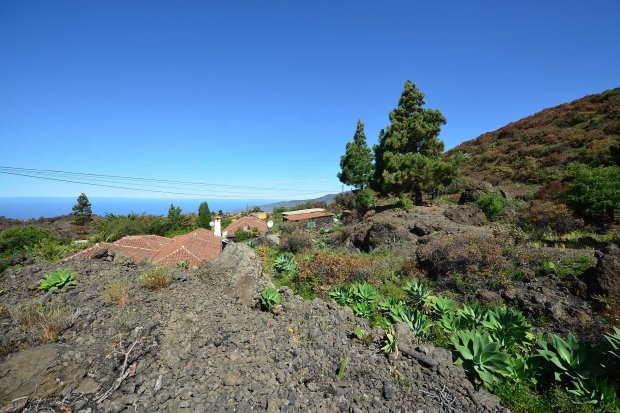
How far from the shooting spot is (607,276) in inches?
228

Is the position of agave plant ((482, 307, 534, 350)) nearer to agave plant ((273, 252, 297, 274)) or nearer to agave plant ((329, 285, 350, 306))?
agave plant ((329, 285, 350, 306))

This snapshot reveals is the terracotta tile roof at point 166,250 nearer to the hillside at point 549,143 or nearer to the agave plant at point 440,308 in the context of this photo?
the agave plant at point 440,308

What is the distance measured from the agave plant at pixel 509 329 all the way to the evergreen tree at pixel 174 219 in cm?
3104

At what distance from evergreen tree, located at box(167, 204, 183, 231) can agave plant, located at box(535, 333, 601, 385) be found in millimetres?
31848

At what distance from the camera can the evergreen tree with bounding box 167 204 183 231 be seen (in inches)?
1168

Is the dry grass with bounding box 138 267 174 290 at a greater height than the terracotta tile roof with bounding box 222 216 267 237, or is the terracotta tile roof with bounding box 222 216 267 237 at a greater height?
the dry grass with bounding box 138 267 174 290

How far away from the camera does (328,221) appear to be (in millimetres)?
26906

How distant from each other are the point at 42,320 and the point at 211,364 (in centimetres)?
289

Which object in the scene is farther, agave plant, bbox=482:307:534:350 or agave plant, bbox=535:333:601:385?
agave plant, bbox=482:307:534:350

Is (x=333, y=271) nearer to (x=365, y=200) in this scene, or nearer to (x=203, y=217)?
(x=365, y=200)

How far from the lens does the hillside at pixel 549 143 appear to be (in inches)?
787

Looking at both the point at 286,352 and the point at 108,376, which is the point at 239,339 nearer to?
the point at 286,352

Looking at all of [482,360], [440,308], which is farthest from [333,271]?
[482,360]

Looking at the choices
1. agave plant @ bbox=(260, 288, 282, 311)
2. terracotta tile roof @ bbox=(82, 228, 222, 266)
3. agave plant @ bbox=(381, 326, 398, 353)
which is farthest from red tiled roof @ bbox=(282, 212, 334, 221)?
agave plant @ bbox=(381, 326, 398, 353)
